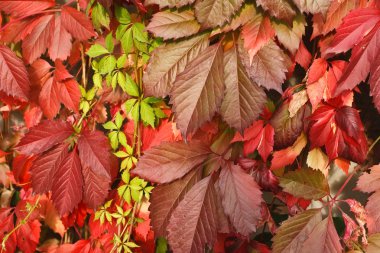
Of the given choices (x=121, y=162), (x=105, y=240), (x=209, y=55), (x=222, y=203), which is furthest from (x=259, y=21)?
(x=105, y=240)

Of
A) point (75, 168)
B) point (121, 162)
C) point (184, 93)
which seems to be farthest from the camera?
point (121, 162)

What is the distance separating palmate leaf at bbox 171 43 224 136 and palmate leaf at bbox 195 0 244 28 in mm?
69

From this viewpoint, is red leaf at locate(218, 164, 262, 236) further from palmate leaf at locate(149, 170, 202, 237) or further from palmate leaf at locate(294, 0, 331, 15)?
palmate leaf at locate(294, 0, 331, 15)

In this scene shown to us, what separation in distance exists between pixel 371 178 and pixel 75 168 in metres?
0.73

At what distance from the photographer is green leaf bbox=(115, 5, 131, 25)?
→ 3.81 ft

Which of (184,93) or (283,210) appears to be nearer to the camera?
(184,93)

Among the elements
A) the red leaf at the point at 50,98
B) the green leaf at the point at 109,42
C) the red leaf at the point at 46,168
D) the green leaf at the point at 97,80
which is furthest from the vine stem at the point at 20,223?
the green leaf at the point at 109,42

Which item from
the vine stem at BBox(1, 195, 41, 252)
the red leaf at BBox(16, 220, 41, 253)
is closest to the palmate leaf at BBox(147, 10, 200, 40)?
the vine stem at BBox(1, 195, 41, 252)

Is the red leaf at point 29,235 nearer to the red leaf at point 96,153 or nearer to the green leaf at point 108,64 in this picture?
the red leaf at point 96,153

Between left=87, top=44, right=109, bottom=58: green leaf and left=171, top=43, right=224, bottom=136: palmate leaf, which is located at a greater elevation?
left=87, top=44, right=109, bottom=58: green leaf

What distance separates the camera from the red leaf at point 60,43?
1.16 metres

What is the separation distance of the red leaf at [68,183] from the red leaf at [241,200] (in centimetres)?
39

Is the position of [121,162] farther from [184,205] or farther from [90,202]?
[184,205]

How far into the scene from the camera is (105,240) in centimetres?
131
